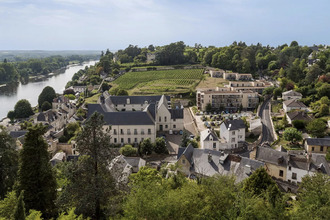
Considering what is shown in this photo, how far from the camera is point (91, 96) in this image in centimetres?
6825

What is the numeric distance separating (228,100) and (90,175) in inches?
1825

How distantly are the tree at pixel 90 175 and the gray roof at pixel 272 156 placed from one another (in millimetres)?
18900

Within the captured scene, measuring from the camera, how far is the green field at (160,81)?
68062 mm

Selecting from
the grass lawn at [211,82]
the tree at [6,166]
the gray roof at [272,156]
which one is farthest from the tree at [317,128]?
the tree at [6,166]

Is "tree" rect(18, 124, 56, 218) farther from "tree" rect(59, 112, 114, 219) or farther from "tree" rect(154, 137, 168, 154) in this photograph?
"tree" rect(154, 137, 168, 154)

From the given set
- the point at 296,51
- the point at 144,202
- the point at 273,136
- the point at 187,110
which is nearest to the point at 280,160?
the point at 273,136

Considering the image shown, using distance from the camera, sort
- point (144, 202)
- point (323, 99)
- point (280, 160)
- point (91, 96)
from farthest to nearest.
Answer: point (91, 96) → point (323, 99) → point (280, 160) → point (144, 202)

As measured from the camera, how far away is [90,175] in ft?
48.7

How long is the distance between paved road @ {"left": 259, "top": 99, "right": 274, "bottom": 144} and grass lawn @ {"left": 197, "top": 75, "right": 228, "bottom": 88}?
16329 mm

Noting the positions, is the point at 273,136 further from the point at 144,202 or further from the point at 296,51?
the point at 296,51

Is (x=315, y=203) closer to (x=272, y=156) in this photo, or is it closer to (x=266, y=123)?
(x=272, y=156)

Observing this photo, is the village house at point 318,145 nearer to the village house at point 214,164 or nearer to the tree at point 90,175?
the village house at point 214,164

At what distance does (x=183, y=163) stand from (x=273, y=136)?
1976 cm

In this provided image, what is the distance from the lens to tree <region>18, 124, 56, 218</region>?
1661 centimetres
